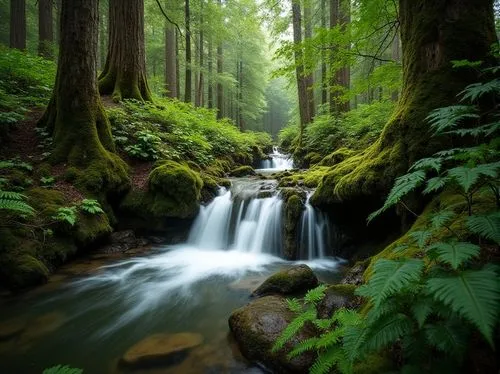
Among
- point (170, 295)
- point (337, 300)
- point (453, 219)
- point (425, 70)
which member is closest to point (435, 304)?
point (453, 219)

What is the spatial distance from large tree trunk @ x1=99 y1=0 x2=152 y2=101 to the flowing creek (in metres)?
5.53

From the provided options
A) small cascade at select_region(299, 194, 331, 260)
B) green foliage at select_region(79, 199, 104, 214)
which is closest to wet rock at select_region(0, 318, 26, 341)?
green foliage at select_region(79, 199, 104, 214)

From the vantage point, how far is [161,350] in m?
3.36

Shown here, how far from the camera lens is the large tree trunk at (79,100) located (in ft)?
22.4

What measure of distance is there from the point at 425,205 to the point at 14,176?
701cm

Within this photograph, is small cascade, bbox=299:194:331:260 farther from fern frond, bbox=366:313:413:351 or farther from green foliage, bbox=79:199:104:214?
fern frond, bbox=366:313:413:351

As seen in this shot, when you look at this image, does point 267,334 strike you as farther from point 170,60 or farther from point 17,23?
point 17,23

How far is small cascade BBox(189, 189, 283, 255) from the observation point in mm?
7176

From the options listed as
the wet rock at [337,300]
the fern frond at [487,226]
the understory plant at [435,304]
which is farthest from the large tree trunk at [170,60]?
the fern frond at [487,226]

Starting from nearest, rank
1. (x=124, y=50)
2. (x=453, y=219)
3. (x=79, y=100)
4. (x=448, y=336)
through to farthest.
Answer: (x=448, y=336)
(x=453, y=219)
(x=79, y=100)
(x=124, y=50)

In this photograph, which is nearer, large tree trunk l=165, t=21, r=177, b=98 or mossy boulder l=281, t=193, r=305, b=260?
mossy boulder l=281, t=193, r=305, b=260

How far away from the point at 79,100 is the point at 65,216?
318 centimetres

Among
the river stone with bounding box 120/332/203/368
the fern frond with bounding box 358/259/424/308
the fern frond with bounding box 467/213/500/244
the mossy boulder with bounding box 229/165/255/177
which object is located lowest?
the river stone with bounding box 120/332/203/368

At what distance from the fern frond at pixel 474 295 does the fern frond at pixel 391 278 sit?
0.14 meters
